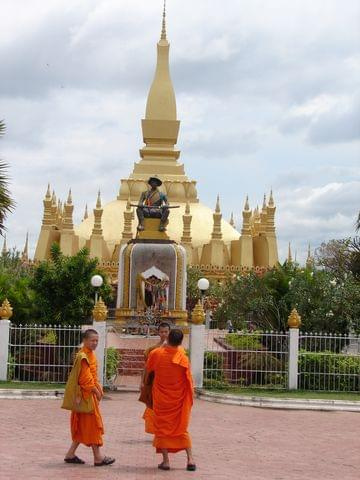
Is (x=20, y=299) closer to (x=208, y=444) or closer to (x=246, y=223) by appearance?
(x=208, y=444)

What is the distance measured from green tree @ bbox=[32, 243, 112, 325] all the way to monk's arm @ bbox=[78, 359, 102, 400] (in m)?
11.8

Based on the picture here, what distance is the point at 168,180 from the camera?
51656 millimetres

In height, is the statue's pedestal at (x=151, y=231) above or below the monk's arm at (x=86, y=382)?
above

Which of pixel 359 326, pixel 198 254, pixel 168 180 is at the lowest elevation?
pixel 359 326

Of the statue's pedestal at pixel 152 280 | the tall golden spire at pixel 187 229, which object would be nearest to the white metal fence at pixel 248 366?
the statue's pedestal at pixel 152 280

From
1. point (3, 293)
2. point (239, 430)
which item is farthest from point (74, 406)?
point (3, 293)

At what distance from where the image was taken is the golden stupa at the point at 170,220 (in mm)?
48750

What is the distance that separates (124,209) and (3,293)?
31161mm

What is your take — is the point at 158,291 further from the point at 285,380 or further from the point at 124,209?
the point at 124,209

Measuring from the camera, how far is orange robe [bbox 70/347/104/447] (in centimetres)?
1040

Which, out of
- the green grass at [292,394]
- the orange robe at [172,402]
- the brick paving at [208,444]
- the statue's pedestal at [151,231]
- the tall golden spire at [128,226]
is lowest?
the brick paving at [208,444]

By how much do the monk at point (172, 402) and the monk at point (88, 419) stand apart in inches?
22.8

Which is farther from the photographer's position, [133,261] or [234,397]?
[133,261]

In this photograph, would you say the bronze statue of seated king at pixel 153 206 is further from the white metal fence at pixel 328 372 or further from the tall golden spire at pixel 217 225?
the tall golden spire at pixel 217 225
